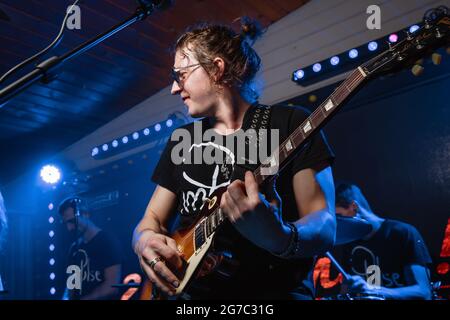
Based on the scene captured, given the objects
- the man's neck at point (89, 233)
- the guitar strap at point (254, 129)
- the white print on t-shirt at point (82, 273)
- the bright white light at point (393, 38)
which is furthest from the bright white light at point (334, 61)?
the white print on t-shirt at point (82, 273)

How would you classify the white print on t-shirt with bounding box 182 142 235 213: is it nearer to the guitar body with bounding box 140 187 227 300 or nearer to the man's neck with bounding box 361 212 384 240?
the guitar body with bounding box 140 187 227 300

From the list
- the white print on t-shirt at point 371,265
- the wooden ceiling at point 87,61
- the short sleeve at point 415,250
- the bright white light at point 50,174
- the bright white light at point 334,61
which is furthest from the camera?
the bright white light at point 50,174

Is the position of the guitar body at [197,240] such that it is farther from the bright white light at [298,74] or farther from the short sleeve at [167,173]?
the bright white light at [298,74]

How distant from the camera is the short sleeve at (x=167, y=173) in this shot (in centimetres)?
221

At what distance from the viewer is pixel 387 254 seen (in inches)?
157

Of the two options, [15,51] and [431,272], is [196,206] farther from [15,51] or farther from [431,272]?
[15,51]

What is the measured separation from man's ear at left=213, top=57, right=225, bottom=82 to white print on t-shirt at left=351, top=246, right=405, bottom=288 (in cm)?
271

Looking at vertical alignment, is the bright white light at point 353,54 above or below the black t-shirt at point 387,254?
above

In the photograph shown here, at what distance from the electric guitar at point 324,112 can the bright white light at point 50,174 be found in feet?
21.4

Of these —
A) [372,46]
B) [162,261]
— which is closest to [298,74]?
[372,46]

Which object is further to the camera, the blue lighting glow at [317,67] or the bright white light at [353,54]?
the blue lighting glow at [317,67]

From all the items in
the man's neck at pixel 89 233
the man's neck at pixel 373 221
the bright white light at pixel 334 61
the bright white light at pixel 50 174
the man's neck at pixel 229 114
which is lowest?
the man's neck at pixel 373 221

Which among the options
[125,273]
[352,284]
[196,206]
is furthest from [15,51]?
[352,284]

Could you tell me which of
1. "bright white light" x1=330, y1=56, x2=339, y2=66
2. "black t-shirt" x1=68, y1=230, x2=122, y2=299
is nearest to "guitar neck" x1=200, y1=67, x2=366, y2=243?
"bright white light" x1=330, y1=56, x2=339, y2=66
